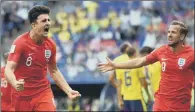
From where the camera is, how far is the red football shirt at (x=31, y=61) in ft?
29.2

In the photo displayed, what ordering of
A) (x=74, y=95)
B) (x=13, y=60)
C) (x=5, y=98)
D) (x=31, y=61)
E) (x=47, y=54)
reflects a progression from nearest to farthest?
(x=74, y=95)
(x=13, y=60)
(x=31, y=61)
(x=47, y=54)
(x=5, y=98)

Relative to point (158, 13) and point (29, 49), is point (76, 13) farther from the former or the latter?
point (29, 49)

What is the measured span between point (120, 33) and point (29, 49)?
12.3m

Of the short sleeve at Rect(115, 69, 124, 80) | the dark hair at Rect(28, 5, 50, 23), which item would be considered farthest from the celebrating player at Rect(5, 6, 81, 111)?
the short sleeve at Rect(115, 69, 124, 80)

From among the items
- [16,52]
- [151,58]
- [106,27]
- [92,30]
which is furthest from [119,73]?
[106,27]

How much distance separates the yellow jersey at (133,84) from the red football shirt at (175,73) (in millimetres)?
3693

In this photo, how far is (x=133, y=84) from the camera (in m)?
13.4

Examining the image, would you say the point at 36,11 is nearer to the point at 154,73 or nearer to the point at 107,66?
the point at 107,66

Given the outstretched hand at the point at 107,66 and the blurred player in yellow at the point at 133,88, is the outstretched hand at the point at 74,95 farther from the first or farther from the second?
the blurred player in yellow at the point at 133,88

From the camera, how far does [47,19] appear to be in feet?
29.7

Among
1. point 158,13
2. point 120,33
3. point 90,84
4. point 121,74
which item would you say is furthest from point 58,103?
Answer: point 121,74

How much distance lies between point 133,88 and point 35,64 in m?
4.76

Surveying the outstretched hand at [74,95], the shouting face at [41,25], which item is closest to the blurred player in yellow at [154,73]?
Answer: the shouting face at [41,25]

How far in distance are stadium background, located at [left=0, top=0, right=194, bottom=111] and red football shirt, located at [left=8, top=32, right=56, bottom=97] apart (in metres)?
10.7
